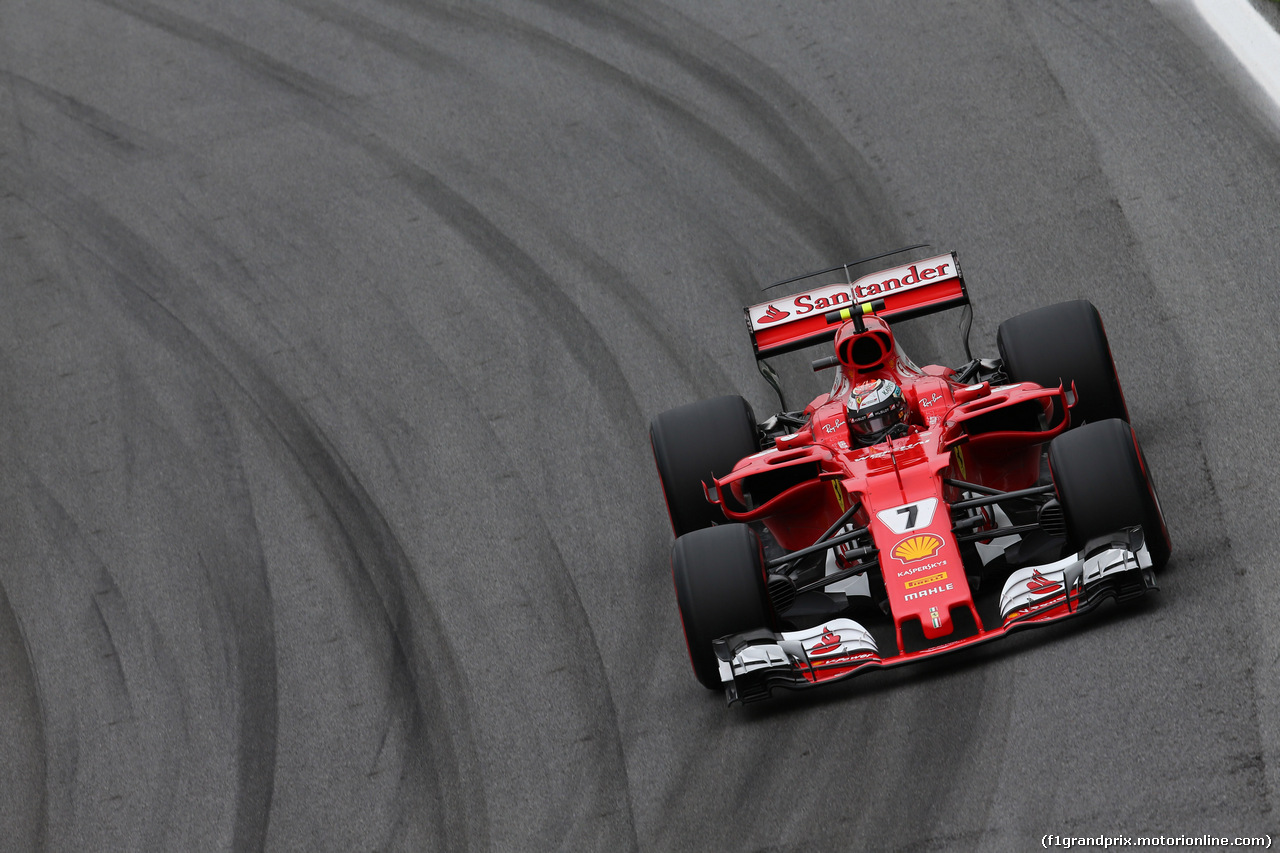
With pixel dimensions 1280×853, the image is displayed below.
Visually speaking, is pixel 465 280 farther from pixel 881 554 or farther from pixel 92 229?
pixel 881 554

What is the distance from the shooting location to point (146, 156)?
648 inches

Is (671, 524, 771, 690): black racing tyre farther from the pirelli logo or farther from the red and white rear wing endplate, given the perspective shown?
the red and white rear wing endplate

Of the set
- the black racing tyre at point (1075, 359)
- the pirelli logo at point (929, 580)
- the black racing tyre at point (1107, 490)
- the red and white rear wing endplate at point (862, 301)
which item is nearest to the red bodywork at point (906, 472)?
the pirelli logo at point (929, 580)

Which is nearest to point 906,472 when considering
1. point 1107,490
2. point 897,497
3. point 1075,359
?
point 897,497

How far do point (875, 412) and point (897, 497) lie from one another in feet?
2.18

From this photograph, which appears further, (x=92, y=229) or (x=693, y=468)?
(x=92, y=229)

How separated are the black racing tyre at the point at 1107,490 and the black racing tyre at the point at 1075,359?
128 cm

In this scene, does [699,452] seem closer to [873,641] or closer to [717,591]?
[717,591]

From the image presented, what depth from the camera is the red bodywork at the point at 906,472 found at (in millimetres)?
8062

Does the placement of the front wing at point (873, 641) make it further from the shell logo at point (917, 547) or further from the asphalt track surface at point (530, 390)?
the shell logo at point (917, 547)

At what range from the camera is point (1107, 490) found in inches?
315

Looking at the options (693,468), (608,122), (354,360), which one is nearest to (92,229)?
(354,360)

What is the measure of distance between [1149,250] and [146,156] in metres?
10.5

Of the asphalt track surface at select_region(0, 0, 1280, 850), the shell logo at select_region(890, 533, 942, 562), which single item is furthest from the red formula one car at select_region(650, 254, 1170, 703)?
the asphalt track surface at select_region(0, 0, 1280, 850)
